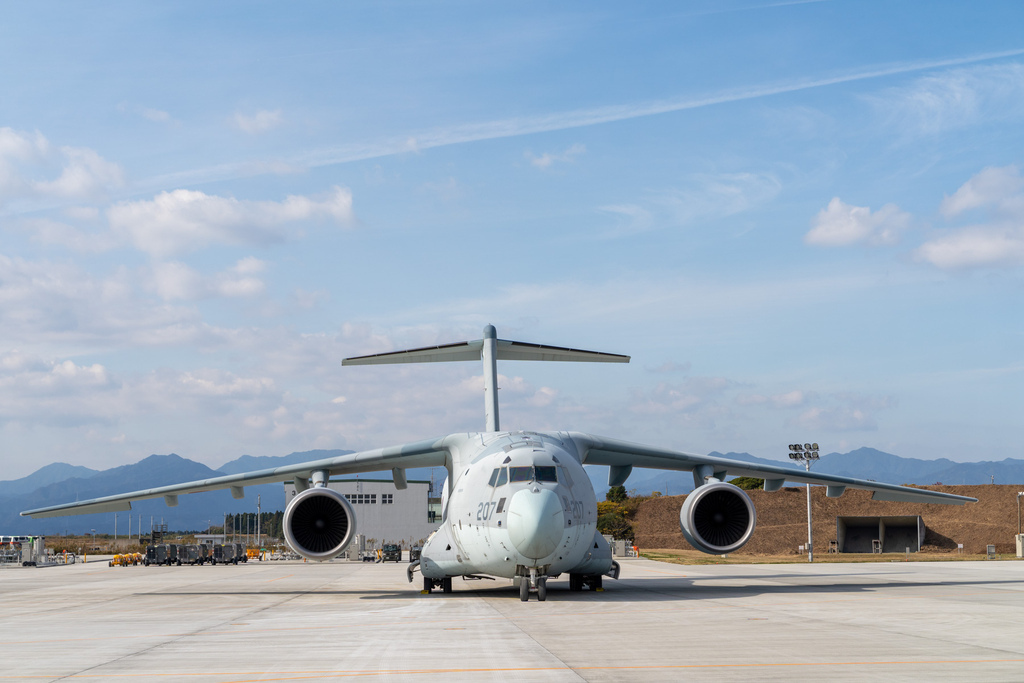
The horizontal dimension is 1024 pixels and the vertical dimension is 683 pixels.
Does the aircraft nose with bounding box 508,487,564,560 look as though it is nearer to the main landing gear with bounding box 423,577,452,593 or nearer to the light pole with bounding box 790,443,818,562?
the main landing gear with bounding box 423,577,452,593

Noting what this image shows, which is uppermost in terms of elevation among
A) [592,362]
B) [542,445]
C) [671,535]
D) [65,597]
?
[592,362]

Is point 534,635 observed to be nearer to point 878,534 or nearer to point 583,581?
point 583,581

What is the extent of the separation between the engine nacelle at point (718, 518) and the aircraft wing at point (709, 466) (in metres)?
1.52

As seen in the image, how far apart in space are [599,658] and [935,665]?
3.57 m

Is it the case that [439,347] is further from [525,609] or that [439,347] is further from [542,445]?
[525,609]

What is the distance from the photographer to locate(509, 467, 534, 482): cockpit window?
18922 mm

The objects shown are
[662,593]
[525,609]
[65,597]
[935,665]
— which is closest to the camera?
[935,665]

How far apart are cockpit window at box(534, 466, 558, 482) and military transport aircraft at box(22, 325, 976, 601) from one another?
0.02m

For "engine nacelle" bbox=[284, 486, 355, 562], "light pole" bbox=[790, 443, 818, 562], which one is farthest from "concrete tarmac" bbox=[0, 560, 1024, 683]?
"light pole" bbox=[790, 443, 818, 562]

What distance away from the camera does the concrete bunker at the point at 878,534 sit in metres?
66.5

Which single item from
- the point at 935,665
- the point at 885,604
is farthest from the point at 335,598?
the point at 935,665

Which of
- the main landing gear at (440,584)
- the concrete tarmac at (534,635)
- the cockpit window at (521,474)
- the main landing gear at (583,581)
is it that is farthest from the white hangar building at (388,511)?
the cockpit window at (521,474)

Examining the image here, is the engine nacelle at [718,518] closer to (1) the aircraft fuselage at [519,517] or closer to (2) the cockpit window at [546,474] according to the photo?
(1) the aircraft fuselage at [519,517]

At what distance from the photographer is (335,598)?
23.1 m
